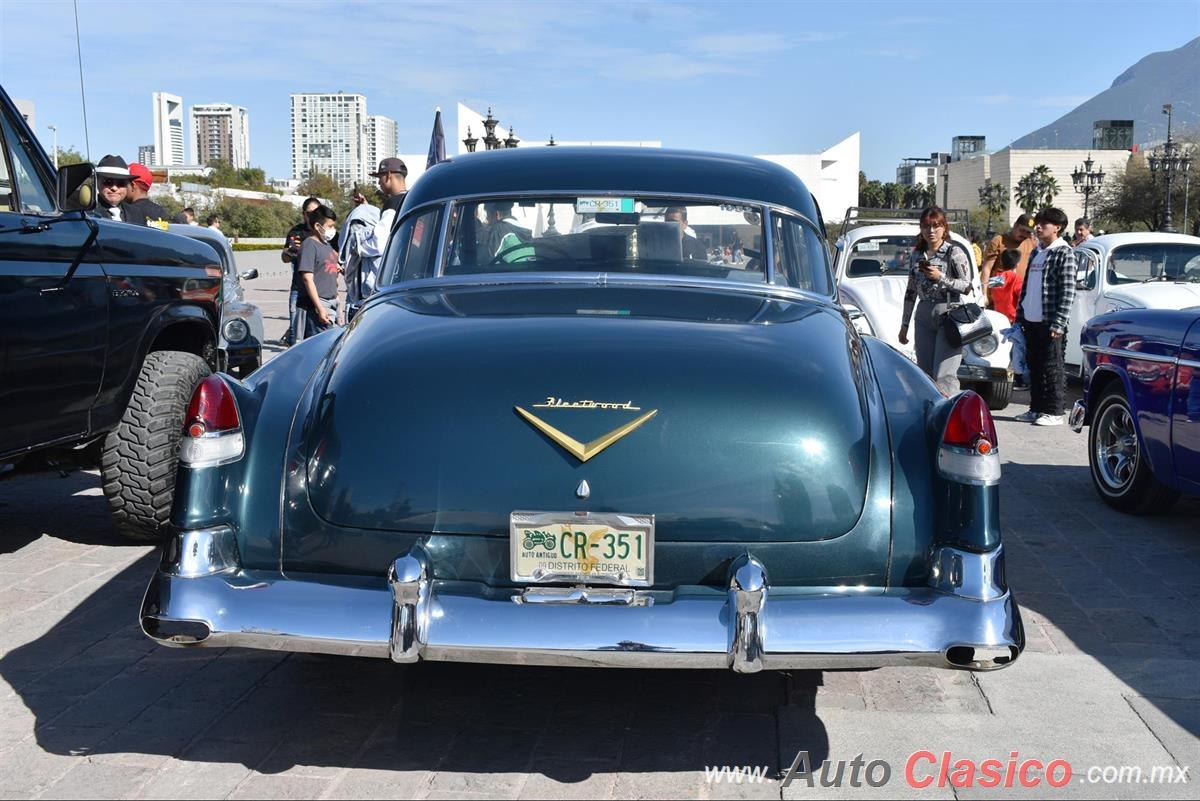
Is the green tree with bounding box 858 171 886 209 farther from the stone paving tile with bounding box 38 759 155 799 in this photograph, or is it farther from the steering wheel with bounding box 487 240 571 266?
the stone paving tile with bounding box 38 759 155 799

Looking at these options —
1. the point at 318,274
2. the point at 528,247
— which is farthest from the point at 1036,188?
the point at 528,247

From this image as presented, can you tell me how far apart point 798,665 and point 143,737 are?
2.01 m

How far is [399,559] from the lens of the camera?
3.21 m

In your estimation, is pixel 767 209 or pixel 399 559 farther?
pixel 767 209

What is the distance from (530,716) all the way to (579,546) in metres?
0.88

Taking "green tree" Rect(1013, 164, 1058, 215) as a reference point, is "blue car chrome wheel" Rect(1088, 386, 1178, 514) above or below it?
below

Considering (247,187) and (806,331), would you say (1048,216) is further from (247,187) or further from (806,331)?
(247,187)

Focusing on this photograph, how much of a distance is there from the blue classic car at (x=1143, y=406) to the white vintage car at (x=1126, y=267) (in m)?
5.26

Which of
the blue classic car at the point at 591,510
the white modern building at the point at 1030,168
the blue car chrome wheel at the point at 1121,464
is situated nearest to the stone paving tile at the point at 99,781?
the blue classic car at the point at 591,510

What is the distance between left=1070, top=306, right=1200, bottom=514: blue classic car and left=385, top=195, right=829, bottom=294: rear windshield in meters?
2.52

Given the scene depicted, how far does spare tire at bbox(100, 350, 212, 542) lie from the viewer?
5.75 metres

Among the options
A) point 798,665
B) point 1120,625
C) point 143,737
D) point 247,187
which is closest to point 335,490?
point 143,737

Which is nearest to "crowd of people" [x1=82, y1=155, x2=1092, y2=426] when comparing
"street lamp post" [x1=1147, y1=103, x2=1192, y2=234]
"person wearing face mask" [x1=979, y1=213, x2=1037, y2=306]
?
"person wearing face mask" [x1=979, y1=213, x2=1037, y2=306]

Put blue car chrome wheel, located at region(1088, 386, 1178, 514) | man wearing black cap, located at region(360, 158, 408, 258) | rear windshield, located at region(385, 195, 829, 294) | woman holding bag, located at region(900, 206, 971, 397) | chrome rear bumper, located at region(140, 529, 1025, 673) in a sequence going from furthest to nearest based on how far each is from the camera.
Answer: woman holding bag, located at region(900, 206, 971, 397) → man wearing black cap, located at region(360, 158, 408, 258) → blue car chrome wheel, located at region(1088, 386, 1178, 514) → rear windshield, located at region(385, 195, 829, 294) → chrome rear bumper, located at region(140, 529, 1025, 673)
